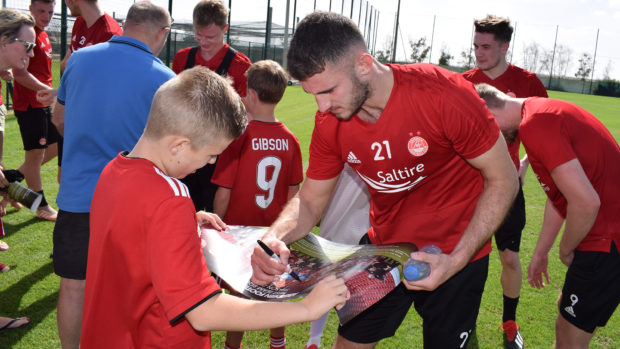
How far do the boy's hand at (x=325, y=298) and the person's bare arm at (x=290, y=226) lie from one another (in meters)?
0.36

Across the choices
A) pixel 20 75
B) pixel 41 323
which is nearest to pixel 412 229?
pixel 41 323

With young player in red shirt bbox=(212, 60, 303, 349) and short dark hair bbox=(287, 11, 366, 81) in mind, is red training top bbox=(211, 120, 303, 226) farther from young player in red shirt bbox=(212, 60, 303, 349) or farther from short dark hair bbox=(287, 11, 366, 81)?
short dark hair bbox=(287, 11, 366, 81)

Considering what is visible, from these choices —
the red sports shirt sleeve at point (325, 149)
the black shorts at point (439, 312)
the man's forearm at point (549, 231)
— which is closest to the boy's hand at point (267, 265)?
the red sports shirt sleeve at point (325, 149)

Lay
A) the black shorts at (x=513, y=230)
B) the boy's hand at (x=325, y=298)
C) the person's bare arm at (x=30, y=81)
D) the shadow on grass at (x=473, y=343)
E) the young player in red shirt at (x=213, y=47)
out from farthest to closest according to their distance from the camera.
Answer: the person's bare arm at (x=30, y=81), the young player in red shirt at (x=213, y=47), the black shorts at (x=513, y=230), the shadow on grass at (x=473, y=343), the boy's hand at (x=325, y=298)

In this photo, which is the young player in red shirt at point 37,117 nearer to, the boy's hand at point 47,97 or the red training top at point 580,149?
the boy's hand at point 47,97

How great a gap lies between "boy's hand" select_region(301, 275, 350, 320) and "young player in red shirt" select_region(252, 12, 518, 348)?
371 mm

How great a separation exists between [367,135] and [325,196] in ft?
1.79

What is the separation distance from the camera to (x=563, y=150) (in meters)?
2.41

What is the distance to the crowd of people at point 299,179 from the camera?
158cm

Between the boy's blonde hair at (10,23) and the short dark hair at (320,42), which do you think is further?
the boy's blonde hair at (10,23)

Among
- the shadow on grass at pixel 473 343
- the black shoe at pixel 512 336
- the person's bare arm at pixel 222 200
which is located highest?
the person's bare arm at pixel 222 200

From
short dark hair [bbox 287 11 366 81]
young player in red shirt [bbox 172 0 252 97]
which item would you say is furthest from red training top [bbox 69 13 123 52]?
short dark hair [bbox 287 11 366 81]

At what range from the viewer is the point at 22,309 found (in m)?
3.79

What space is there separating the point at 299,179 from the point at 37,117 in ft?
14.5
